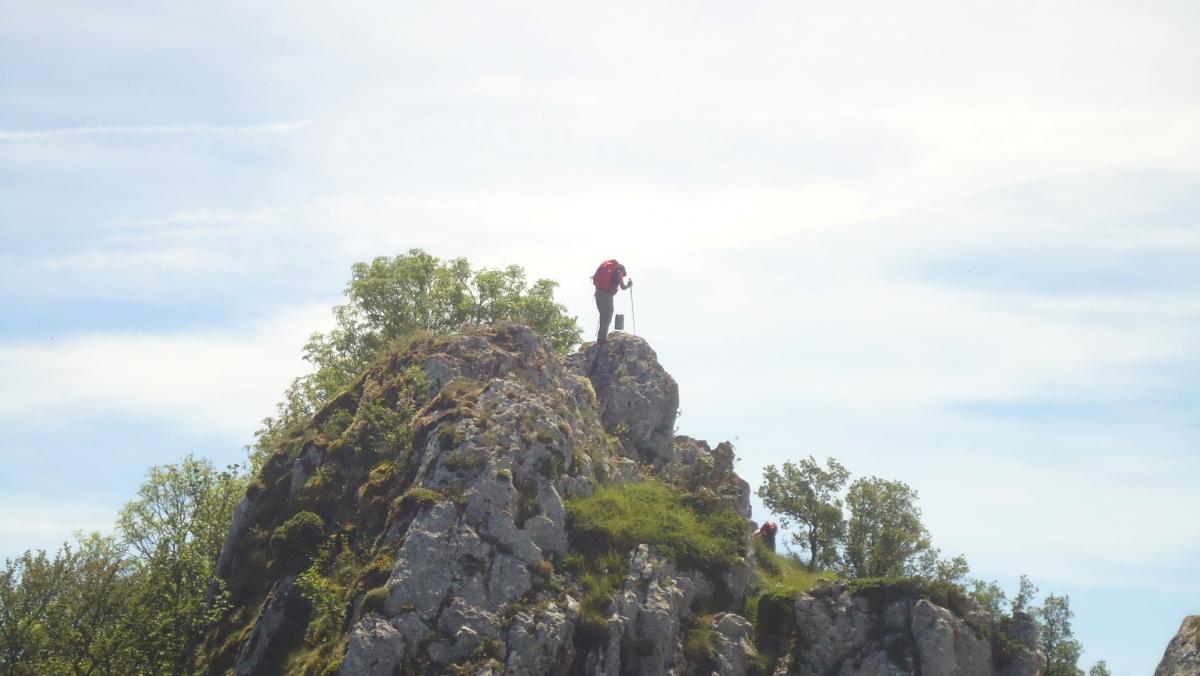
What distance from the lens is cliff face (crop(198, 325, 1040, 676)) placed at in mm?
31969

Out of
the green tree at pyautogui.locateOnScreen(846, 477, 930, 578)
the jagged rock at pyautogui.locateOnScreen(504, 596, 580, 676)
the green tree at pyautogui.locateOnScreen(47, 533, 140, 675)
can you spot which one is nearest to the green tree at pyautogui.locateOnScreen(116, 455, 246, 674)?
the green tree at pyautogui.locateOnScreen(47, 533, 140, 675)

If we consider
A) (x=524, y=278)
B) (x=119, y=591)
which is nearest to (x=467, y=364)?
(x=119, y=591)

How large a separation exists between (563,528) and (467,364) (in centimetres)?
981

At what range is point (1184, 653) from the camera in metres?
34.2

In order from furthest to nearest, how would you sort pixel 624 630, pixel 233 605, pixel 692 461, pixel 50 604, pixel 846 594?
1. pixel 692 461
2. pixel 50 604
3. pixel 233 605
4. pixel 846 594
5. pixel 624 630

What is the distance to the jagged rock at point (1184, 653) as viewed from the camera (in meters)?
33.4

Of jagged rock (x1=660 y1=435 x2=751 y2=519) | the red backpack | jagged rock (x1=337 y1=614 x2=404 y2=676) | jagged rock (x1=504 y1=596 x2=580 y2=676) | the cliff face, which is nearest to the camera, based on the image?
jagged rock (x1=337 y1=614 x2=404 y2=676)

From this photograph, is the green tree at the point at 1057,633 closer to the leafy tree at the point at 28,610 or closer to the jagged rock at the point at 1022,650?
the jagged rock at the point at 1022,650

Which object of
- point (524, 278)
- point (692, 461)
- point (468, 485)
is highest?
point (524, 278)

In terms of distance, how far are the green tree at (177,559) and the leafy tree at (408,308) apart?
8.08 meters

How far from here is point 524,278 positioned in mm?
68312

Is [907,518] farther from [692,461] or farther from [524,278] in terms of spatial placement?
[524,278]

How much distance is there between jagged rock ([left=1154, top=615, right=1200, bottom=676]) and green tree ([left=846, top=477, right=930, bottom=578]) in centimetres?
1021

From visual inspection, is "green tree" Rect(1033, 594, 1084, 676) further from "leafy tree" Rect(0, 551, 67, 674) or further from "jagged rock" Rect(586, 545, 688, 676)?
"leafy tree" Rect(0, 551, 67, 674)
